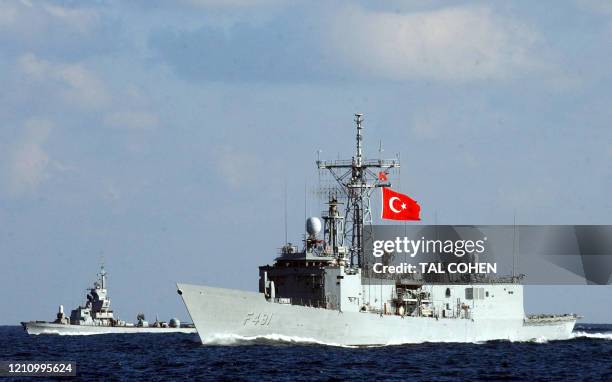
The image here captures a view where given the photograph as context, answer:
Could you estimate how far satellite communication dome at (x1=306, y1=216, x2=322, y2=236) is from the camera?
6334 cm

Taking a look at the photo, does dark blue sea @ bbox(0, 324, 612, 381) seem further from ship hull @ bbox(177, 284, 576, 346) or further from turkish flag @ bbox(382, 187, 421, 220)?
turkish flag @ bbox(382, 187, 421, 220)

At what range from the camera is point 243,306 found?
57.0 m

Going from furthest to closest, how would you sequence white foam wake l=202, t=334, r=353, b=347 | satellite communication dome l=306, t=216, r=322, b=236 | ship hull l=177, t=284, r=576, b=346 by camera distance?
satellite communication dome l=306, t=216, r=322, b=236 < white foam wake l=202, t=334, r=353, b=347 < ship hull l=177, t=284, r=576, b=346

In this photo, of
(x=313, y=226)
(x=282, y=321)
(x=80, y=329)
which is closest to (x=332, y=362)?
(x=282, y=321)

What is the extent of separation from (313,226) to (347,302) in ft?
16.5

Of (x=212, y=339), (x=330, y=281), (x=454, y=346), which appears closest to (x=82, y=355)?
(x=212, y=339)

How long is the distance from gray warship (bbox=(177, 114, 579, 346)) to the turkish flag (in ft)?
5.89

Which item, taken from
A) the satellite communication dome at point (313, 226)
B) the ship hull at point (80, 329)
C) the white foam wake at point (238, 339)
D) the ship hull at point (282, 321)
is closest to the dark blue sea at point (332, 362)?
the white foam wake at point (238, 339)

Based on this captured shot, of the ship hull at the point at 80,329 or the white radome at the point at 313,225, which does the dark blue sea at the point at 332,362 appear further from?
the ship hull at the point at 80,329

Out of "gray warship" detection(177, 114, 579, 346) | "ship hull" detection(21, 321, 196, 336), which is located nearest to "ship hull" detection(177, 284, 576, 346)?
"gray warship" detection(177, 114, 579, 346)

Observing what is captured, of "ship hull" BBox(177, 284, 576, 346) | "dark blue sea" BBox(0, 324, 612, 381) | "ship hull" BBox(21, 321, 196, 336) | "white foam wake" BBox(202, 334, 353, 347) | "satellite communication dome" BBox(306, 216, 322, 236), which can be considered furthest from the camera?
"ship hull" BBox(21, 321, 196, 336)

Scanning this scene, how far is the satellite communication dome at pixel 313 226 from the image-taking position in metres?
63.3

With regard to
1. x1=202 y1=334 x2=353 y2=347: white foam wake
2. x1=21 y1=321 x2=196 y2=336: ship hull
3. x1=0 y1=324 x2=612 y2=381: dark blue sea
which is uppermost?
x1=21 y1=321 x2=196 y2=336: ship hull
